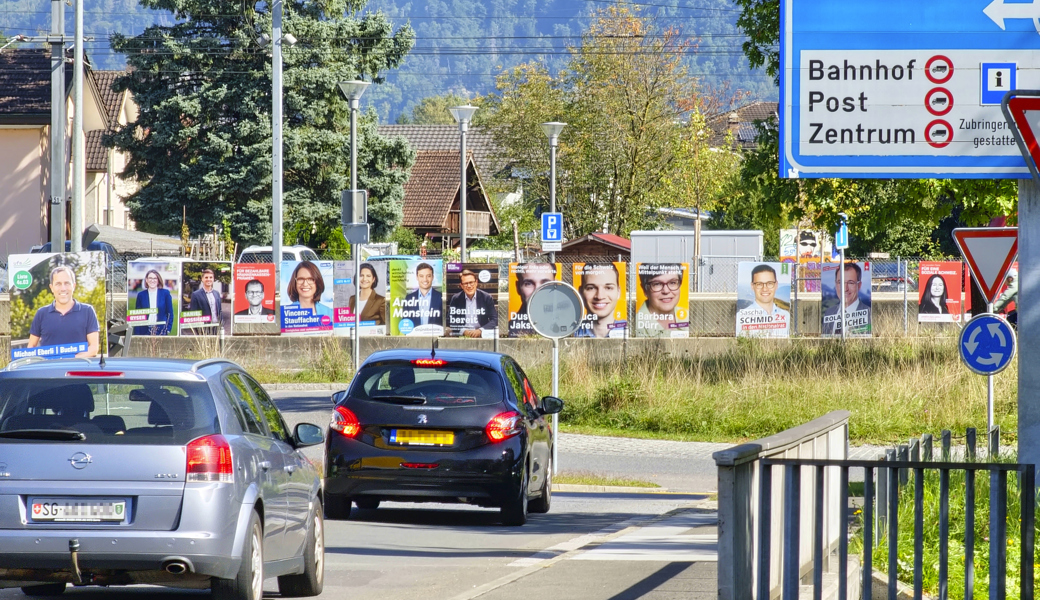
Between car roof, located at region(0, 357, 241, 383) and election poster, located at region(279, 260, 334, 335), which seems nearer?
car roof, located at region(0, 357, 241, 383)

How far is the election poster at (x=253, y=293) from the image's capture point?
93.0 ft

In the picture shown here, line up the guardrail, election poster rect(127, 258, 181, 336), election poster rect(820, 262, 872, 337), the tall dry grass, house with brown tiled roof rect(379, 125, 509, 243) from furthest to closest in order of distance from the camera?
Result: house with brown tiled roof rect(379, 125, 509, 243) → election poster rect(820, 262, 872, 337) → election poster rect(127, 258, 181, 336) → the tall dry grass → the guardrail

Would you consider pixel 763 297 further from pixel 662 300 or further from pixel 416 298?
pixel 416 298

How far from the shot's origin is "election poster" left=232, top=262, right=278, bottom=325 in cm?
2836

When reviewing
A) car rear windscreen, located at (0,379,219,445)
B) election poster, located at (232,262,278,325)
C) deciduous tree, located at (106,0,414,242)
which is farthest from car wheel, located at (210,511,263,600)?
deciduous tree, located at (106,0,414,242)

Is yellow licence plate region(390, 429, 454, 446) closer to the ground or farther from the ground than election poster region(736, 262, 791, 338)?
closer to the ground

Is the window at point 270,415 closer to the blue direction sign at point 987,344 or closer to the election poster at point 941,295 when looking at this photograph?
the blue direction sign at point 987,344

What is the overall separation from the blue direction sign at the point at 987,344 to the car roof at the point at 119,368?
851 cm

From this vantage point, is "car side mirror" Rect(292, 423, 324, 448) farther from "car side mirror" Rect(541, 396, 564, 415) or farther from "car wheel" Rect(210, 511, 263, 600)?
"car side mirror" Rect(541, 396, 564, 415)

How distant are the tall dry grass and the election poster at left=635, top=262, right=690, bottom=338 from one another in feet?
13.2

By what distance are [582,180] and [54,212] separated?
2464cm

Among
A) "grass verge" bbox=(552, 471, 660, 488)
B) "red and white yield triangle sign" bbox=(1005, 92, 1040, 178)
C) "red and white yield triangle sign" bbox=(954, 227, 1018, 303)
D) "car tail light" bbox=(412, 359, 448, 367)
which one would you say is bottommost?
"grass verge" bbox=(552, 471, 660, 488)

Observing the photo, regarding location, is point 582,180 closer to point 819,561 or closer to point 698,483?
point 698,483

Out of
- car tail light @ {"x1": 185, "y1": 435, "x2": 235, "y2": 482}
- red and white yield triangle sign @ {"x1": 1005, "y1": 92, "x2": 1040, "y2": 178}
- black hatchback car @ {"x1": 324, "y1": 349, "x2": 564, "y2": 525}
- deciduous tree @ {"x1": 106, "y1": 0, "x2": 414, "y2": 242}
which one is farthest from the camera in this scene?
deciduous tree @ {"x1": 106, "y1": 0, "x2": 414, "y2": 242}
